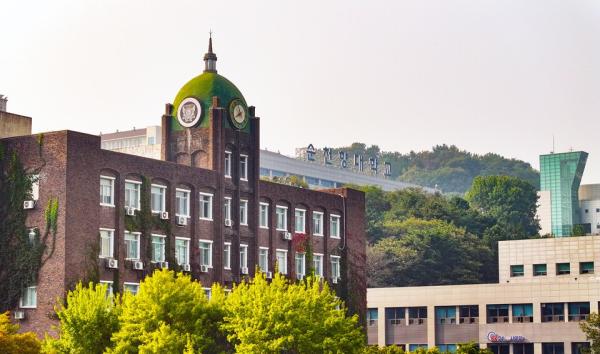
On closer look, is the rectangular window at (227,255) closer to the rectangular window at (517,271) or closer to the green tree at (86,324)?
the green tree at (86,324)

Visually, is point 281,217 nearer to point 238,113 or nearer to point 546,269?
point 238,113

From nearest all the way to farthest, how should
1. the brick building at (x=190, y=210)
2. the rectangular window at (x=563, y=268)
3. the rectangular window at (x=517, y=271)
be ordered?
1. the brick building at (x=190, y=210)
2. the rectangular window at (x=563, y=268)
3. the rectangular window at (x=517, y=271)

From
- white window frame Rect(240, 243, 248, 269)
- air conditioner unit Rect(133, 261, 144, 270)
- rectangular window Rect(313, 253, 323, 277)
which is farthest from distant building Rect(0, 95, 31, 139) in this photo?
rectangular window Rect(313, 253, 323, 277)

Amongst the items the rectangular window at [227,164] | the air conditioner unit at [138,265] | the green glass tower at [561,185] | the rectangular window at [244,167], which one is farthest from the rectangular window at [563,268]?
the green glass tower at [561,185]

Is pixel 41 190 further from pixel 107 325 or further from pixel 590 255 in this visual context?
pixel 590 255

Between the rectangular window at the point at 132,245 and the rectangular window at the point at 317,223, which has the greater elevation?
the rectangular window at the point at 317,223

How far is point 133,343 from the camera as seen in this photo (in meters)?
60.3

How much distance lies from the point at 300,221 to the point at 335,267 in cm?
458

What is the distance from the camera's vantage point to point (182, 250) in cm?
7325

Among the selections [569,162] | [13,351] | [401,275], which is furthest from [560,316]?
[569,162]

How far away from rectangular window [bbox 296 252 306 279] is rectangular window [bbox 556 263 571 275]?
32.4 m

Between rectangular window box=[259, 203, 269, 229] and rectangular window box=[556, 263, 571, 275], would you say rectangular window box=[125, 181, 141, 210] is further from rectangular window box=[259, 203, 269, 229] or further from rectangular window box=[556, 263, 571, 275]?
rectangular window box=[556, 263, 571, 275]

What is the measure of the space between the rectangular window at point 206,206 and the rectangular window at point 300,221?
8509 mm

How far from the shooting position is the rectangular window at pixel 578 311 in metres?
98.2
